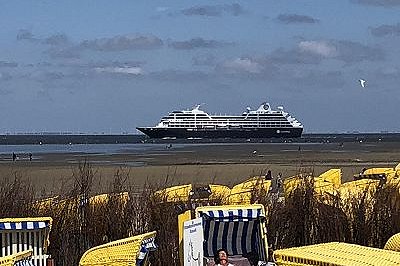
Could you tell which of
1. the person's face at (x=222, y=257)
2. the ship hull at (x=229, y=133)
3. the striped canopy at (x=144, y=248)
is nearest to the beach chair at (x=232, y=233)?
the person's face at (x=222, y=257)

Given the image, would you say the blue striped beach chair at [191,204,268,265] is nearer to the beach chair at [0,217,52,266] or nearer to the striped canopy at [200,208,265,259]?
the striped canopy at [200,208,265,259]

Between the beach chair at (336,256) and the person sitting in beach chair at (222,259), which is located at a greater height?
the beach chair at (336,256)

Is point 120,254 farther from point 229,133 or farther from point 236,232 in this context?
point 229,133

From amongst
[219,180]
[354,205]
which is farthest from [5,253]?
[219,180]

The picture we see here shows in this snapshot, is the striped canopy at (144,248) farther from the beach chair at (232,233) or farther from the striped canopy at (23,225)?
the striped canopy at (23,225)

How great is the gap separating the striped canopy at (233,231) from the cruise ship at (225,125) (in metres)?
108

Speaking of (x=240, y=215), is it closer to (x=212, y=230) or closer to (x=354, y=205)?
(x=212, y=230)

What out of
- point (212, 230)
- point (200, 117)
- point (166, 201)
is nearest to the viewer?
point (212, 230)

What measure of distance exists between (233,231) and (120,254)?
2.15m

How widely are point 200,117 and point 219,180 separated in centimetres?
8751

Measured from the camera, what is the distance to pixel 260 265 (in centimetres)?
963

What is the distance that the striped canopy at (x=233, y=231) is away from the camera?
9.57 meters

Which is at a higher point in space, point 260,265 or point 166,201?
point 166,201

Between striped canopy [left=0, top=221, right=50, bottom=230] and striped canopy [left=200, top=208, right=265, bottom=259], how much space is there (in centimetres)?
188
